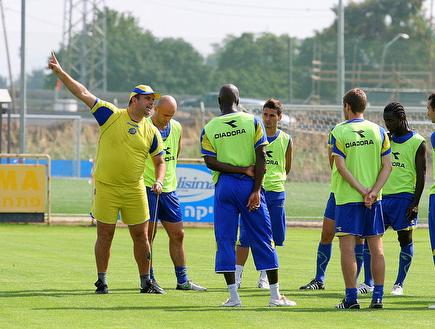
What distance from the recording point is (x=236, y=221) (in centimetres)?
1181

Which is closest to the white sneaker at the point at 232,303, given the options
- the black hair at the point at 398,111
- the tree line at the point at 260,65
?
the black hair at the point at 398,111

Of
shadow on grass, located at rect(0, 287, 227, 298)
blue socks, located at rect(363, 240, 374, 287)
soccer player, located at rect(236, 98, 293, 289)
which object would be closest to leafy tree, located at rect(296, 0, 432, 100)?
soccer player, located at rect(236, 98, 293, 289)

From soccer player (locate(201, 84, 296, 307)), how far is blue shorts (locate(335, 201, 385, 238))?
0.74 meters

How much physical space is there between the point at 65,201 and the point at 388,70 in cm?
4549

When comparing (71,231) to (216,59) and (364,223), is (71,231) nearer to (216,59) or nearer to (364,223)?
(364,223)

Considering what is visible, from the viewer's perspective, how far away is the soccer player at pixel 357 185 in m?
11.6

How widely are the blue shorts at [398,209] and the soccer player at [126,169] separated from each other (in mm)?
2557

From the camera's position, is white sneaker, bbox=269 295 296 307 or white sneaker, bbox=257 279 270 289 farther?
white sneaker, bbox=257 279 270 289

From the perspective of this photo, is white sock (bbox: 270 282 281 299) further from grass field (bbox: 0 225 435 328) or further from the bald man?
the bald man

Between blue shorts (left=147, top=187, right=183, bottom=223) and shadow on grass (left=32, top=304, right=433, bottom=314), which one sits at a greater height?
blue shorts (left=147, top=187, right=183, bottom=223)

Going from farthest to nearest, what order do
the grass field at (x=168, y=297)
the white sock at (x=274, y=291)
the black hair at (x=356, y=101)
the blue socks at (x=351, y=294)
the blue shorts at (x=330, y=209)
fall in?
the blue shorts at (x=330, y=209) → the white sock at (x=274, y=291) → the black hair at (x=356, y=101) → the blue socks at (x=351, y=294) → the grass field at (x=168, y=297)

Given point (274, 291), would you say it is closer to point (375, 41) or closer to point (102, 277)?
point (102, 277)

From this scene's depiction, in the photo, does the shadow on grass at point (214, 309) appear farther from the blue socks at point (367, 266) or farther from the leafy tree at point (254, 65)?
the leafy tree at point (254, 65)

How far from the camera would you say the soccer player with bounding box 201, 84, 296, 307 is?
461 inches
